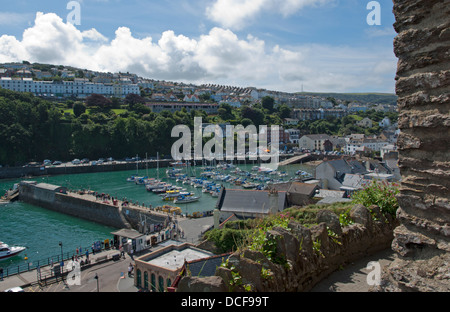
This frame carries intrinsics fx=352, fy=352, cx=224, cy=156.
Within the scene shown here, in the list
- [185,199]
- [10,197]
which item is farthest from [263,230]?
[10,197]

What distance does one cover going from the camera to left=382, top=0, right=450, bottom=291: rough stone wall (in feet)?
11.4

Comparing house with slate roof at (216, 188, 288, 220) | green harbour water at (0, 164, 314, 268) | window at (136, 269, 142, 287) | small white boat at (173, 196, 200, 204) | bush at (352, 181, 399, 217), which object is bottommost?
green harbour water at (0, 164, 314, 268)

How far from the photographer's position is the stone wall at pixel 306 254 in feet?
13.3

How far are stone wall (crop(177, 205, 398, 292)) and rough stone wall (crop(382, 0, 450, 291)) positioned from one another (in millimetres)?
1273

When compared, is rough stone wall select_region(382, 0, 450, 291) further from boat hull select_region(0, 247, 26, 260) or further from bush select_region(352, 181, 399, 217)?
boat hull select_region(0, 247, 26, 260)

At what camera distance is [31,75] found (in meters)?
122

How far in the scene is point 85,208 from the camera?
35688 millimetres

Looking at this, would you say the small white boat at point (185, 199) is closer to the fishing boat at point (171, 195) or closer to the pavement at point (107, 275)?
the fishing boat at point (171, 195)

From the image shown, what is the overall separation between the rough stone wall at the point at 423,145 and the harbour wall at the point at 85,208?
83.8ft

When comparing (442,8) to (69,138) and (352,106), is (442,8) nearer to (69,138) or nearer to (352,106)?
(69,138)

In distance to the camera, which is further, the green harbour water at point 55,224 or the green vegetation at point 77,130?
the green vegetation at point 77,130

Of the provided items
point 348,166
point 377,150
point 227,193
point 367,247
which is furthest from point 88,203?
point 377,150

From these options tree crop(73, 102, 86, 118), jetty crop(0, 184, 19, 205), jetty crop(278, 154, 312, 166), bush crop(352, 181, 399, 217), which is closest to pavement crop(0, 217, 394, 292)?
bush crop(352, 181, 399, 217)

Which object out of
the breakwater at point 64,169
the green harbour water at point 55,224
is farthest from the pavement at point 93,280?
the breakwater at point 64,169
